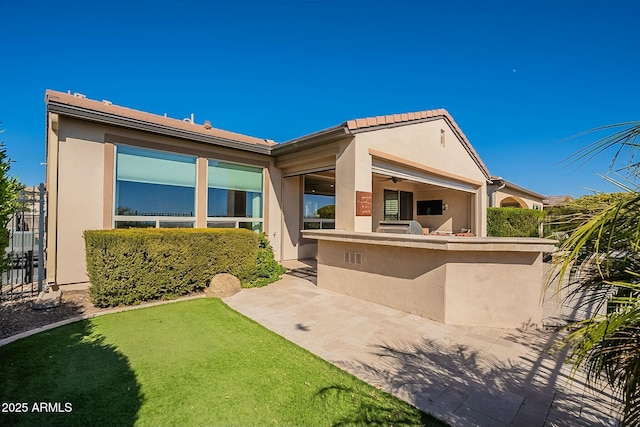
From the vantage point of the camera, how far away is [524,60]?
11789 millimetres

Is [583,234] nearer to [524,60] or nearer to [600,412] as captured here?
[600,412]

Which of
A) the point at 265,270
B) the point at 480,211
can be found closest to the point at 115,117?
the point at 265,270

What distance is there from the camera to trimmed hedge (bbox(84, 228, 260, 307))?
256 inches

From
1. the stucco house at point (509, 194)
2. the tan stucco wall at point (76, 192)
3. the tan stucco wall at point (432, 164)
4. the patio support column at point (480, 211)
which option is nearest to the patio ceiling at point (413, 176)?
the tan stucco wall at point (432, 164)

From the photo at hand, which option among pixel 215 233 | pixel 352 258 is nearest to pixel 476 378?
pixel 352 258

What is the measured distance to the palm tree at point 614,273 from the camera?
1.40 m

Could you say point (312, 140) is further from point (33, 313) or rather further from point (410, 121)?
point (33, 313)

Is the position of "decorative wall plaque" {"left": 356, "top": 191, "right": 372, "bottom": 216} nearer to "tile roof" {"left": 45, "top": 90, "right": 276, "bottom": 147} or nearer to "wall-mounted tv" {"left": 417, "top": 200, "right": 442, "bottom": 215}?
"tile roof" {"left": 45, "top": 90, "right": 276, "bottom": 147}

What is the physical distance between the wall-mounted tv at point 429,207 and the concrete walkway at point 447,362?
13.2 metres

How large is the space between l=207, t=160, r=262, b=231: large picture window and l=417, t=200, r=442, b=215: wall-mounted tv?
11.8 meters

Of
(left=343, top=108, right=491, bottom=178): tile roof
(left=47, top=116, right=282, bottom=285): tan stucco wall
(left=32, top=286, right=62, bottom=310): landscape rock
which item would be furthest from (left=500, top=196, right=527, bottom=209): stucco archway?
(left=32, top=286, right=62, bottom=310): landscape rock

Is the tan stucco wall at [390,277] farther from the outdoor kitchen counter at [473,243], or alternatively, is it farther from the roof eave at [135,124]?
the roof eave at [135,124]

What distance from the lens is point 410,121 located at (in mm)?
10781

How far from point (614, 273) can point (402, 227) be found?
9242mm
